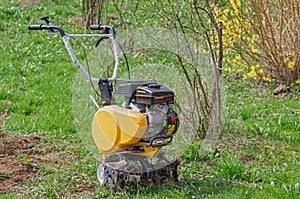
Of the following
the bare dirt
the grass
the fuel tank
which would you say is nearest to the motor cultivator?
the fuel tank

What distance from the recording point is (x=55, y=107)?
7508mm

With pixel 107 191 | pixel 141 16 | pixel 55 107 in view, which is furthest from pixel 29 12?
pixel 107 191

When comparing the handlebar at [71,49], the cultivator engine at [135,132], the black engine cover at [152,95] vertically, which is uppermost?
the handlebar at [71,49]

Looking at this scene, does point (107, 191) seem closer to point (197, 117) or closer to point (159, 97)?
point (159, 97)

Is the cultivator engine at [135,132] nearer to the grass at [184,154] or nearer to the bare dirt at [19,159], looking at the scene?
the grass at [184,154]

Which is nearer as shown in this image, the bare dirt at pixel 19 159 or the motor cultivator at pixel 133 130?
the motor cultivator at pixel 133 130

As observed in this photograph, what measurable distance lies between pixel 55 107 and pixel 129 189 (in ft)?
8.92

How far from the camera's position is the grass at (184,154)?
5.15 meters

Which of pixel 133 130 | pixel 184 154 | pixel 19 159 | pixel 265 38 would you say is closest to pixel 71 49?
pixel 133 130

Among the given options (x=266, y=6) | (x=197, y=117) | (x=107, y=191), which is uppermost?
(x=266, y=6)

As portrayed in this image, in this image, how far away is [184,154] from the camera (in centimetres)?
592

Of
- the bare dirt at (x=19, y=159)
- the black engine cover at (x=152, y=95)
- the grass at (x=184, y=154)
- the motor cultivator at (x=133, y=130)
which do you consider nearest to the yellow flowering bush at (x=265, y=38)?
the grass at (x=184, y=154)

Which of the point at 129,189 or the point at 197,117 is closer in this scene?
the point at 129,189

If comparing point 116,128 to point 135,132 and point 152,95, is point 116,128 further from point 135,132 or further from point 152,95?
point 152,95
